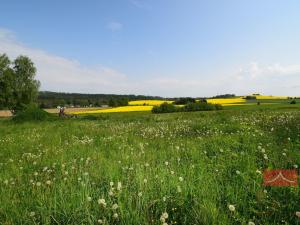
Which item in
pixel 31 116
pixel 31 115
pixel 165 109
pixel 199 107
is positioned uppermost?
pixel 199 107

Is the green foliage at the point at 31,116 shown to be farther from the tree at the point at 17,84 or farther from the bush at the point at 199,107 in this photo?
the tree at the point at 17,84

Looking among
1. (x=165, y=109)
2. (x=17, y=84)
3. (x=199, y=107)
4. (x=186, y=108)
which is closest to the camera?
(x=165, y=109)

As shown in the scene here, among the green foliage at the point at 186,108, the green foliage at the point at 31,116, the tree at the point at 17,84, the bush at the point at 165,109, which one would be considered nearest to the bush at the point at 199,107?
the green foliage at the point at 186,108

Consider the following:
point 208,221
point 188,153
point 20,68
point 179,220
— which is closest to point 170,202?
point 179,220

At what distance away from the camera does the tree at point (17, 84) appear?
74312 mm

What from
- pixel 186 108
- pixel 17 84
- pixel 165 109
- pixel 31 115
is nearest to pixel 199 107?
pixel 186 108

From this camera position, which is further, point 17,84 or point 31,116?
point 17,84

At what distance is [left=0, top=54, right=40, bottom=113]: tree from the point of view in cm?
7431

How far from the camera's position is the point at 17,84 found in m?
76.9

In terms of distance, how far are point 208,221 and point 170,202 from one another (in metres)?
0.77

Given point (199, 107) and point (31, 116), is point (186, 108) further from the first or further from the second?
point (31, 116)

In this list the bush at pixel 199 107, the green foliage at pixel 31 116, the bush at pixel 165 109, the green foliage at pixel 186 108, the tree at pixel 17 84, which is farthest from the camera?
the tree at pixel 17 84

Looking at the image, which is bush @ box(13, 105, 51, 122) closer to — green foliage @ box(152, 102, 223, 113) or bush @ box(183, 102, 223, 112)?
green foliage @ box(152, 102, 223, 113)

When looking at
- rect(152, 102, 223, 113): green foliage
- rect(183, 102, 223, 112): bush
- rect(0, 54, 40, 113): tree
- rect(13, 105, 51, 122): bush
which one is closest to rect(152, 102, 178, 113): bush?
rect(152, 102, 223, 113): green foliage
